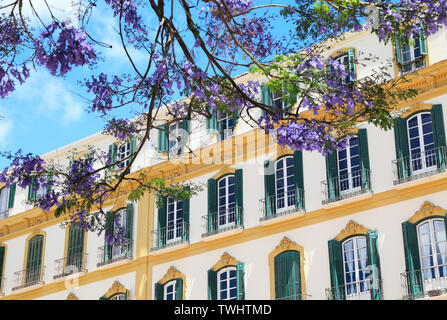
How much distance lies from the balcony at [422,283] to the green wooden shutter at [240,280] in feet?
17.2

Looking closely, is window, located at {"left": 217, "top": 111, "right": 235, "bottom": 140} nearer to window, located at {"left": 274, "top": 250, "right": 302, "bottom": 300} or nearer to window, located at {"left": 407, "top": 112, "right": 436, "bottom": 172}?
window, located at {"left": 274, "top": 250, "right": 302, "bottom": 300}

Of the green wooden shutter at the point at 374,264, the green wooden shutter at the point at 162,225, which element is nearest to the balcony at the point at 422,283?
the green wooden shutter at the point at 374,264

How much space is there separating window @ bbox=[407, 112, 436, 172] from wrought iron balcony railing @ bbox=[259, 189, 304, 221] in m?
3.57

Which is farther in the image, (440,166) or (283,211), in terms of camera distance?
(283,211)

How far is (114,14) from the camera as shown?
1033 cm

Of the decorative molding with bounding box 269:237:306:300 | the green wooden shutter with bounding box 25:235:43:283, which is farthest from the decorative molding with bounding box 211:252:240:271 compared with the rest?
the green wooden shutter with bounding box 25:235:43:283

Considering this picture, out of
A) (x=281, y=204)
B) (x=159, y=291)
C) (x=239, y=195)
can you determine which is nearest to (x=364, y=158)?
(x=281, y=204)

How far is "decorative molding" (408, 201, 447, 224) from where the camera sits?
800 inches

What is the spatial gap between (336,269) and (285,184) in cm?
340

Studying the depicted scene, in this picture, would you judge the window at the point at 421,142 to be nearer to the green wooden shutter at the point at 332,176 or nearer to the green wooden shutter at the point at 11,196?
the green wooden shutter at the point at 332,176

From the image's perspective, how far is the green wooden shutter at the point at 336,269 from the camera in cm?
2134

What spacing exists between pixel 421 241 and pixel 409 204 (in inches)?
42.0

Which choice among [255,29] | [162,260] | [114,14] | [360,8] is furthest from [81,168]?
[162,260]
